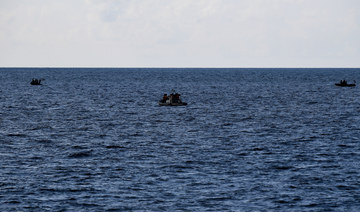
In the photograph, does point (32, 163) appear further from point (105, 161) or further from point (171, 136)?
point (171, 136)

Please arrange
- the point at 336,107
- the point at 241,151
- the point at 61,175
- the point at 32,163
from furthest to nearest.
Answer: the point at 336,107 < the point at 241,151 < the point at 32,163 < the point at 61,175

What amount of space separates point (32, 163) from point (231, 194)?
1558cm

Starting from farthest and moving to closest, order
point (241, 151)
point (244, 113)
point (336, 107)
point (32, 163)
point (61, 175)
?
point (336, 107) → point (244, 113) → point (241, 151) → point (32, 163) → point (61, 175)

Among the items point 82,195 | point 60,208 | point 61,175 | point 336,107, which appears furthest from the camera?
point 336,107

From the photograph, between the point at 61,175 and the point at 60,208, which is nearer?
the point at 60,208

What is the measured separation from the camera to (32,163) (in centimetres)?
3872

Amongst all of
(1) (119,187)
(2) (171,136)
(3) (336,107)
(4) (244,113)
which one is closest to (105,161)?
(1) (119,187)

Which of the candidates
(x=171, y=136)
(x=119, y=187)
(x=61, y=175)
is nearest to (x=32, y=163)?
(x=61, y=175)

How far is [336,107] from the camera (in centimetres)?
8675

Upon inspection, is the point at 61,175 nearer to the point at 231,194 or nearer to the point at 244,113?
the point at 231,194

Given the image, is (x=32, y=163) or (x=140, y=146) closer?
(x=32, y=163)

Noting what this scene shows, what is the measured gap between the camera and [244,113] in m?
76.8

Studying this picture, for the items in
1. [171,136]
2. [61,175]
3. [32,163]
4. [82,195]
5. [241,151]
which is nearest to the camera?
[82,195]

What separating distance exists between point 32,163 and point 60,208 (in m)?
11.8
